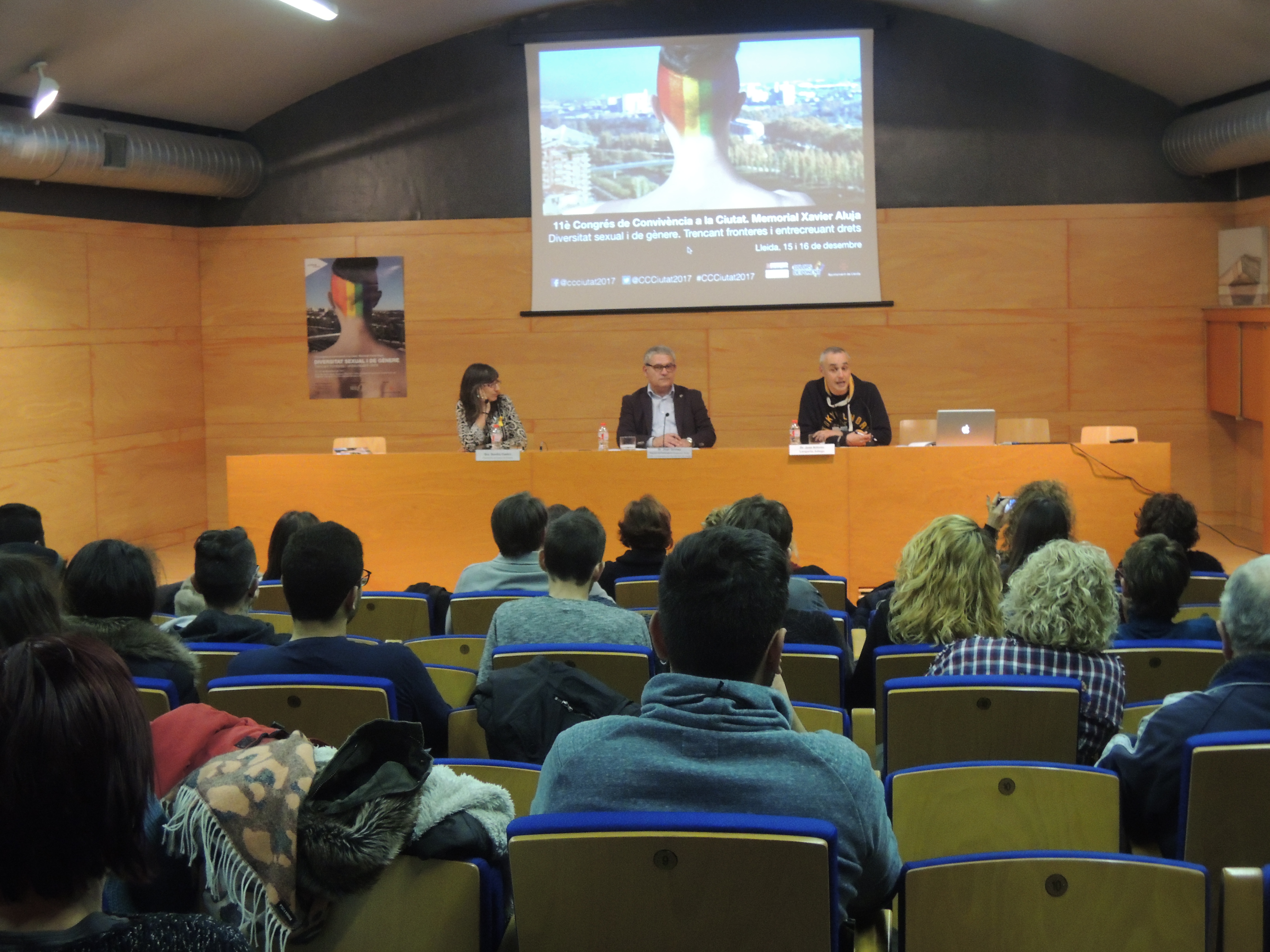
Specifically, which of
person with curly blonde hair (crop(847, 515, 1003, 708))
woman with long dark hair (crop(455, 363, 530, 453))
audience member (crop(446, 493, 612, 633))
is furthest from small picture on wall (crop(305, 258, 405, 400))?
person with curly blonde hair (crop(847, 515, 1003, 708))

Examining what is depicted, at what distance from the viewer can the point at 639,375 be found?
920cm

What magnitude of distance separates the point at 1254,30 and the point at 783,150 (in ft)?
10.4

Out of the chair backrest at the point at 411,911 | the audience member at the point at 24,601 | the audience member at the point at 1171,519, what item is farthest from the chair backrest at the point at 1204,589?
the audience member at the point at 24,601

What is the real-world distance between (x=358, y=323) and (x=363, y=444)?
7.07ft

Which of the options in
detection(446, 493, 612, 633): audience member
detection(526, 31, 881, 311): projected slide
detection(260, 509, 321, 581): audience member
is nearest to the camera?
detection(446, 493, 612, 633): audience member

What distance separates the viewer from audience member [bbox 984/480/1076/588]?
3.88 metres

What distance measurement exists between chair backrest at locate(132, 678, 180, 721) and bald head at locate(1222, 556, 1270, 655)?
212 cm

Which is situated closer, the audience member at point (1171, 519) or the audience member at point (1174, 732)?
the audience member at point (1174, 732)

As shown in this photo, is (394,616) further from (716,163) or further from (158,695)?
(716,163)

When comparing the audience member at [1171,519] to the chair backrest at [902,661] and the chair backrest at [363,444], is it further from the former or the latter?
the chair backrest at [363,444]

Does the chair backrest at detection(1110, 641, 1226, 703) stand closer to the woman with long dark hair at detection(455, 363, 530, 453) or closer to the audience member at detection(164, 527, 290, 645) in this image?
the audience member at detection(164, 527, 290, 645)

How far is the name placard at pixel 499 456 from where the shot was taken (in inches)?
259

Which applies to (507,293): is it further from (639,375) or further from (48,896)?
(48,896)

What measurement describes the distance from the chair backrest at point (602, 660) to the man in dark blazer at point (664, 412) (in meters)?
4.24
